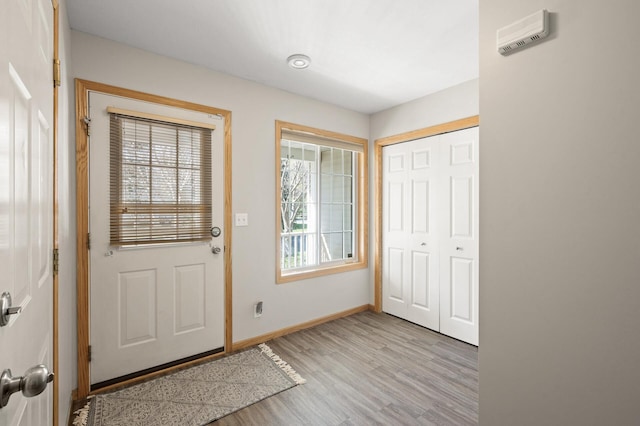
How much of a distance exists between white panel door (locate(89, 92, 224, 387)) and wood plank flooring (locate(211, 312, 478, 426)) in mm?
782

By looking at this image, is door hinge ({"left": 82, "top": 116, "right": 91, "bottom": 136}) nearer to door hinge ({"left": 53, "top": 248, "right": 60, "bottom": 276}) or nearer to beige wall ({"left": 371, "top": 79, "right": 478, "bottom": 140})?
door hinge ({"left": 53, "top": 248, "right": 60, "bottom": 276})

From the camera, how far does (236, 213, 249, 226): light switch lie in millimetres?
2756

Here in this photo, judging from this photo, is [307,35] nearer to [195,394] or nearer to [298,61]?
[298,61]

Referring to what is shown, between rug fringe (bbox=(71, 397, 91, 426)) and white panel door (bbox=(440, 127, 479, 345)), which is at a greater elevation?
white panel door (bbox=(440, 127, 479, 345))

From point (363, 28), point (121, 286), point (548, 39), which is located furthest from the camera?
point (121, 286)

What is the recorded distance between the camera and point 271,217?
298 cm

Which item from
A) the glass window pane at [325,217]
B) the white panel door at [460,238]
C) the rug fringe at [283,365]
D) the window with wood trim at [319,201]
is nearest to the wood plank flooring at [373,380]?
the rug fringe at [283,365]

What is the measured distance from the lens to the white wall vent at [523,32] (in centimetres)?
113

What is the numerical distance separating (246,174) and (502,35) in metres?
2.14

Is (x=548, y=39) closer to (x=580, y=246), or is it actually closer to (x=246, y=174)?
(x=580, y=246)

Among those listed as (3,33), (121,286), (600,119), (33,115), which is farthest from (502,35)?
(121,286)

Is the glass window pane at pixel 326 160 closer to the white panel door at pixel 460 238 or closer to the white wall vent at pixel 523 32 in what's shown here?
the white panel door at pixel 460 238

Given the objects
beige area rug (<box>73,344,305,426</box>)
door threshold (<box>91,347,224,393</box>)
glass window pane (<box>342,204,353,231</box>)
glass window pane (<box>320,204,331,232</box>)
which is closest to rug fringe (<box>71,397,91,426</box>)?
beige area rug (<box>73,344,305,426</box>)

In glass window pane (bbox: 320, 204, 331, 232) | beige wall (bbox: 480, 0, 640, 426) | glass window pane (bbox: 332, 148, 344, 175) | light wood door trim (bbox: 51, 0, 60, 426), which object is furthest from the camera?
glass window pane (bbox: 332, 148, 344, 175)
